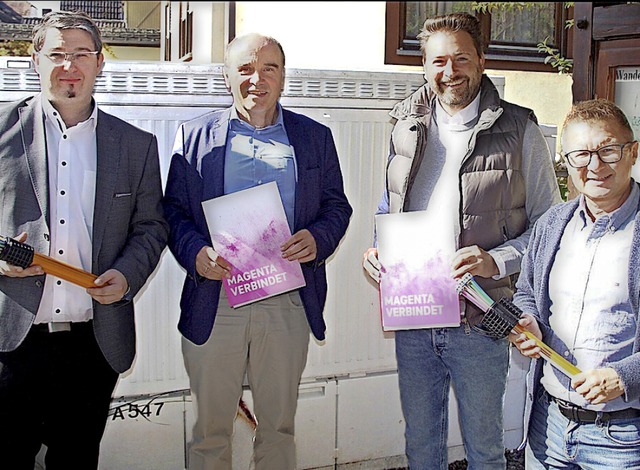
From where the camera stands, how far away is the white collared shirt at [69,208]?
2590 mm

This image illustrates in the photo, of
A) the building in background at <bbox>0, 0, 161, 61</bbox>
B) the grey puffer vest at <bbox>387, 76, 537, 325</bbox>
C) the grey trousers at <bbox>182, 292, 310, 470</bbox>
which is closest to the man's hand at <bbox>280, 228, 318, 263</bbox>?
the grey trousers at <bbox>182, 292, 310, 470</bbox>

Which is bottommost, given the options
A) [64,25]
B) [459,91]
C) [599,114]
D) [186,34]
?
[599,114]

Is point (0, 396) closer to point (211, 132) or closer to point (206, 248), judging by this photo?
point (206, 248)

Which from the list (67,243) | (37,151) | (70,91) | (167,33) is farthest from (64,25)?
(167,33)

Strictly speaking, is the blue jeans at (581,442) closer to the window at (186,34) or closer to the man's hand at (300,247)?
the man's hand at (300,247)

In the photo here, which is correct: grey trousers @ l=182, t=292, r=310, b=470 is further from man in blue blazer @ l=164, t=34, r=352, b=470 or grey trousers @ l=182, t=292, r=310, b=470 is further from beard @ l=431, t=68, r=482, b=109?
beard @ l=431, t=68, r=482, b=109

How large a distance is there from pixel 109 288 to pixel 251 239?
55cm

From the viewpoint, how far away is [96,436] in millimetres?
2750

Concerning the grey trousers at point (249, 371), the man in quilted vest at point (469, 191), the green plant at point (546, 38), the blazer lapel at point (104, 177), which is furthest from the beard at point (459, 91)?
the green plant at point (546, 38)

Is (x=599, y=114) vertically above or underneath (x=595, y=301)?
above

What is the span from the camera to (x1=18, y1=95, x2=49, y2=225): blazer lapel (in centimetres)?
254

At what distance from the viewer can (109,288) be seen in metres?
2.57

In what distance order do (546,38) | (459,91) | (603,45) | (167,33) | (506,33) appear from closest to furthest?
(459,91)
(603,45)
(546,38)
(506,33)
(167,33)

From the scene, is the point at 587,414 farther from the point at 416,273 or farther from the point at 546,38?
the point at 546,38
